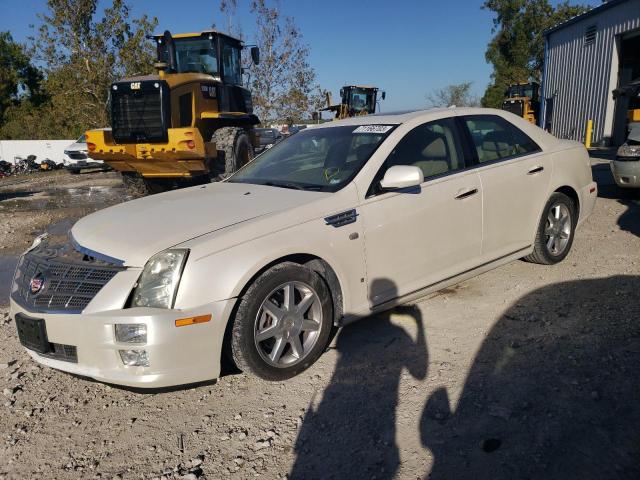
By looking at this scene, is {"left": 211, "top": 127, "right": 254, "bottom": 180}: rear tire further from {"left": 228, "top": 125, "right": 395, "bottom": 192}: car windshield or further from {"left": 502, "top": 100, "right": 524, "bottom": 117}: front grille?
{"left": 502, "top": 100, "right": 524, "bottom": 117}: front grille

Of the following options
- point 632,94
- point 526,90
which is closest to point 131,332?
point 632,94

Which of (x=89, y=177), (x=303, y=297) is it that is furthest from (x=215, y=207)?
(x=89, y=177)

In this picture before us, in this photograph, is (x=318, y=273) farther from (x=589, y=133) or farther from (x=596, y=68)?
(x=596, y=68)

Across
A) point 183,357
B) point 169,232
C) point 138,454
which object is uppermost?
point 169,232

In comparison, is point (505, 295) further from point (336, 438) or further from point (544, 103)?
point (544, 103)

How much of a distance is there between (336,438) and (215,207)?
5.39 ft

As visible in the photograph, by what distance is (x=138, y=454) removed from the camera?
8.39 feet

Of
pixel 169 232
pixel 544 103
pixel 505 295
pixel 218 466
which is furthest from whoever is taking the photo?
pixel 544 103

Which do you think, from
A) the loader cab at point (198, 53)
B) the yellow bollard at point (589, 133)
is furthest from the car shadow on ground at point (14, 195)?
the yellow bollard at point (589, 133)

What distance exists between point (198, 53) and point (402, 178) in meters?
9.14

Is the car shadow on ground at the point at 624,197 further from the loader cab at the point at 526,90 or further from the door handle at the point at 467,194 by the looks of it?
the loader cab at the point at 526,90

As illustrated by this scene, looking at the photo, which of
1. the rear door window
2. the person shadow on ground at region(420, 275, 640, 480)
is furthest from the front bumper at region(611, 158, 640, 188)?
the person shadow on ground at region(420, 275, 640, 480)

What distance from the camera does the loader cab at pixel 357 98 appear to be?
75.1 ft

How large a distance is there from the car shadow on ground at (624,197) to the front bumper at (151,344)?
529 cm
